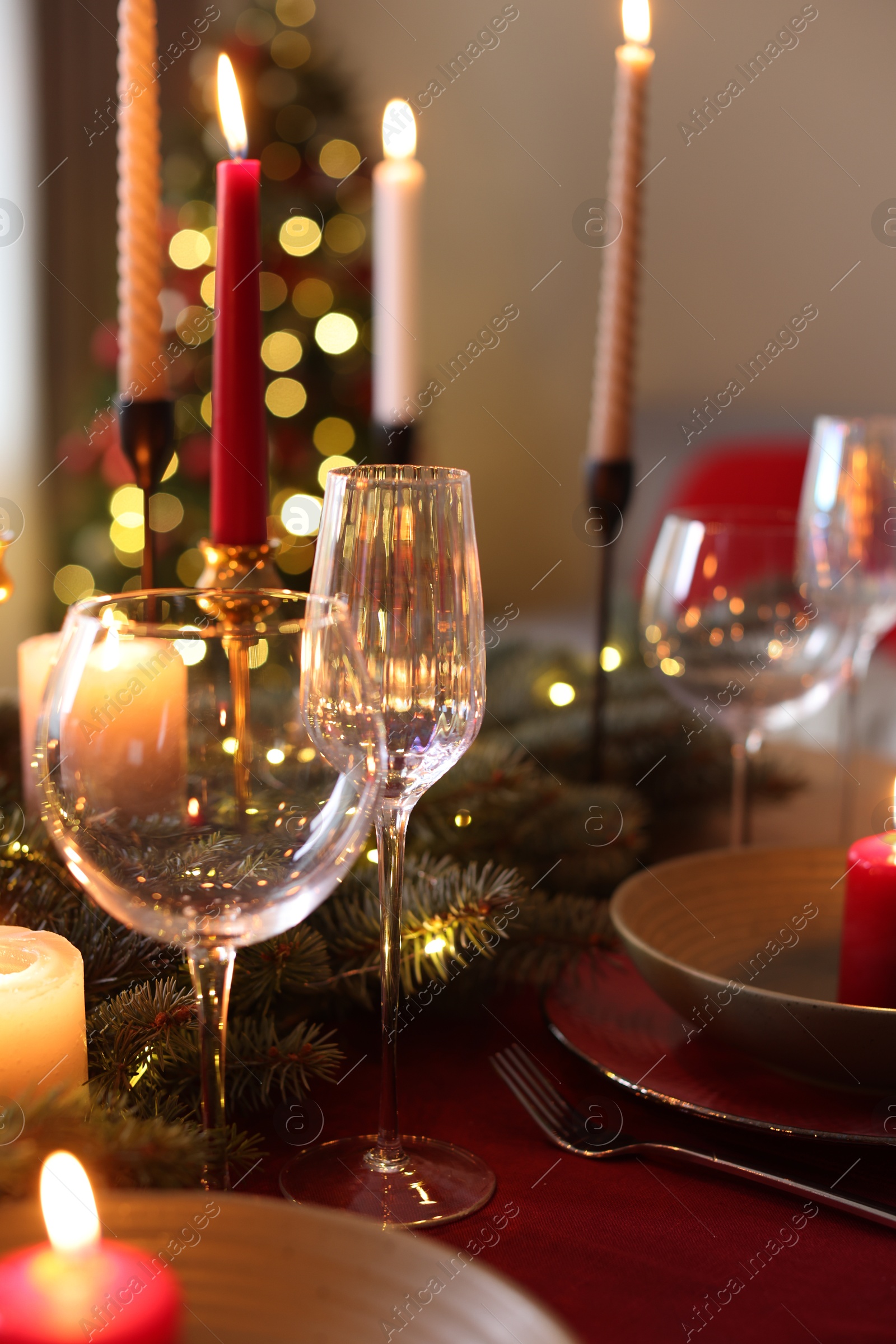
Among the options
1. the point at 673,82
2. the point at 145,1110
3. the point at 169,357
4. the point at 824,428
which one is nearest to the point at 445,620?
the point at 145,1110

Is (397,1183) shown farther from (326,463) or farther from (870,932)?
(326,463)

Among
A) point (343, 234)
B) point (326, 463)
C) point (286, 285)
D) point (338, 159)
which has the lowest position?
point (326, 463)

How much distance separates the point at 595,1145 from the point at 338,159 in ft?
7.55

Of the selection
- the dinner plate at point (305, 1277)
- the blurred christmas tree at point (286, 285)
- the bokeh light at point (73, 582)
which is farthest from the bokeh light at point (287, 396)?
the dinner plate at point (305, 1277)

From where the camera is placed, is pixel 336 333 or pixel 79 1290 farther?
pixel 336 333

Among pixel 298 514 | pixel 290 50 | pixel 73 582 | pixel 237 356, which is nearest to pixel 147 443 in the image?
pixel 237 356

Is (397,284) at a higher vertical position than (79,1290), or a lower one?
higher

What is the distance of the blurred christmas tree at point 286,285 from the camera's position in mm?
2393

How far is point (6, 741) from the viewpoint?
0.80 m

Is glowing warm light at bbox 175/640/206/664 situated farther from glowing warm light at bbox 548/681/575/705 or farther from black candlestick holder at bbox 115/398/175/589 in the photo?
glowing warm light at bbox 548/681/575/705

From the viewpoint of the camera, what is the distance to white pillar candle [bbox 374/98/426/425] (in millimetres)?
914

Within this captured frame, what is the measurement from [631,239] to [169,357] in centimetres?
169

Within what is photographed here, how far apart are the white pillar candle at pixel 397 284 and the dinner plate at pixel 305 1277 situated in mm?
661

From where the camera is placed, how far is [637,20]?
84 centimetres
